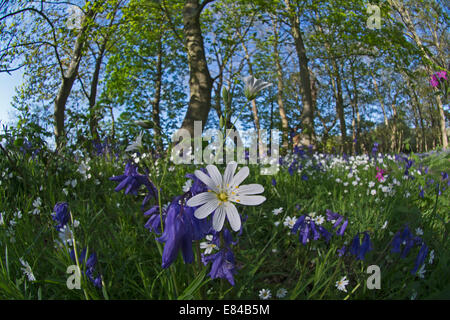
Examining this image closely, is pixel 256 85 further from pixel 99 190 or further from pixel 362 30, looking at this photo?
pixel 362 30

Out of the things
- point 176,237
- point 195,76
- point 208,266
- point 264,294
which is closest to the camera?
point 176,237

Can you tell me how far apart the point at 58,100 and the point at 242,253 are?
22.7 ft

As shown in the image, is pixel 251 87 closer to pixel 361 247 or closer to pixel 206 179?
pixel 206 179

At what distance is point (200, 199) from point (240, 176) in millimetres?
143

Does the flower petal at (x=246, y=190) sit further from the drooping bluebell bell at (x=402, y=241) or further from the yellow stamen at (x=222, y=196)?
the drooping bluebell bell at (x=402, y=241)

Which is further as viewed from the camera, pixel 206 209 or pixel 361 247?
pixel 361 247

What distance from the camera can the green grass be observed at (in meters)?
1.30

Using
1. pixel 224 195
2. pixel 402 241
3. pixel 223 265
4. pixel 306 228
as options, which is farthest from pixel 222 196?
pixel 402 241

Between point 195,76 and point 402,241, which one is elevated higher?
point 195,76

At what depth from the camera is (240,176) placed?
89 centimetres

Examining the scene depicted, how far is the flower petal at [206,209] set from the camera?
2.75ft

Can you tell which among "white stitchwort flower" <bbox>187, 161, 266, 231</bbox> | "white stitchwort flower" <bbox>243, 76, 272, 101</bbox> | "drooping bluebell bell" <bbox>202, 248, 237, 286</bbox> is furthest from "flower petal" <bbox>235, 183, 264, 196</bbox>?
"white stitchwort flower" <bbox>243, 76, 272, 101</bbox>

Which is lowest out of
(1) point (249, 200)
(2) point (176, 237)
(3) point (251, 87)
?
(2) point (176, 237)

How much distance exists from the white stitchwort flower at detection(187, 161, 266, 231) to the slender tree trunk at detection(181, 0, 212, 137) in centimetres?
495
